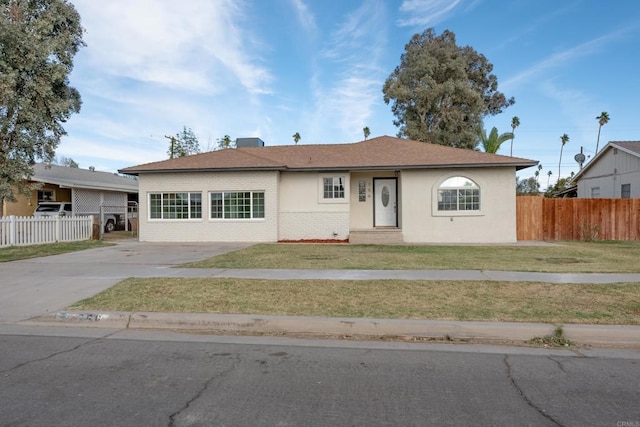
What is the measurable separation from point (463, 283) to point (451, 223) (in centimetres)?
1020

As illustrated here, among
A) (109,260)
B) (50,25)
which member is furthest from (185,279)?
(50,25)

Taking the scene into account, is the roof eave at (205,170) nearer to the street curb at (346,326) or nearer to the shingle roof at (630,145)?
the street curb at (346,326)

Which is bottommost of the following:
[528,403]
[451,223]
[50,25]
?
[528,403]

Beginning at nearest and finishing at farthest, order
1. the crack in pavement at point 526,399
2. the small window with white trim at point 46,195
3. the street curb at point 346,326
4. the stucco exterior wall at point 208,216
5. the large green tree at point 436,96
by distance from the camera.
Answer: the crack in pavement at point 526,399, the street curb at point 346,326, the stucco exterior wall at point 208,216, the small window with white trim at point 46,195, the large green tree at point 436,96

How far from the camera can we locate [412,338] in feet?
19.7

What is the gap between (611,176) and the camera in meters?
25.7

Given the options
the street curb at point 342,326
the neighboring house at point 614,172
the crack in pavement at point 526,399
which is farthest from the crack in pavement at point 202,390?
the neighboring house at point 614,172

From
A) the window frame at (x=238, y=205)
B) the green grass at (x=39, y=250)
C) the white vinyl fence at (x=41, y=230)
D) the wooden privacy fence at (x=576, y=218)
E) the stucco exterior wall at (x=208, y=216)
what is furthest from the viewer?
the wooden privacy fence at (x=576, y=218)

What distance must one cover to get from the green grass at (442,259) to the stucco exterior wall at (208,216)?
3.64m

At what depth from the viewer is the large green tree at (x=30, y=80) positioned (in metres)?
17.5

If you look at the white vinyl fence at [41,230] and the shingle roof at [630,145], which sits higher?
the shingle roof at [630,145]

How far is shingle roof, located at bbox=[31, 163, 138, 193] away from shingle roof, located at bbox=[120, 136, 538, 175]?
846 centimetres

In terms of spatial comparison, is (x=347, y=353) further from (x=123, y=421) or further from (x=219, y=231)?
(x=219, y=231)

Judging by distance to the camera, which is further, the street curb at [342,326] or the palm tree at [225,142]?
the palm tree at [225,142]
